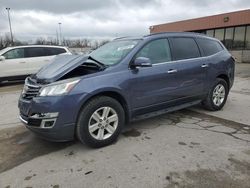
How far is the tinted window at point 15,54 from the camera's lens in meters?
10.8

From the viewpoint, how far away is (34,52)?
1120cm

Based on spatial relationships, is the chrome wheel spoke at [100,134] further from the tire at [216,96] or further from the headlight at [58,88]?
the tire at [216,96]

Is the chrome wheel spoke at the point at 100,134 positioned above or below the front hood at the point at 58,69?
below

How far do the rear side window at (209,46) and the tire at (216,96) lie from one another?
66 centimetres

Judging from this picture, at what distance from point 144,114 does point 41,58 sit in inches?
323

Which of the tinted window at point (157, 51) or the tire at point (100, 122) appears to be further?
the tinted window at point (157, 51)

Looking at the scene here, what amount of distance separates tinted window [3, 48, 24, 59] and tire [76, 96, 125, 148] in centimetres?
849

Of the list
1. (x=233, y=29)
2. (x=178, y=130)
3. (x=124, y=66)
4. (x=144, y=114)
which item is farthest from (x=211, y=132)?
(x=233, y=29)

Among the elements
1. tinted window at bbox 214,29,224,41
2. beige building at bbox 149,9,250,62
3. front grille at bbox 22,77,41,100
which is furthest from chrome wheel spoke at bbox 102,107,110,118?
tinted window at bbox 214,29,224,41

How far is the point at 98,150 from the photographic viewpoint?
12.4ft

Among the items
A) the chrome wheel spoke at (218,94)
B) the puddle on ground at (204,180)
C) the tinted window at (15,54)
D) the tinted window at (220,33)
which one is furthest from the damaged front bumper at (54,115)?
the tinted window at (220,33)

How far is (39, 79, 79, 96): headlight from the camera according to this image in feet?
11.4

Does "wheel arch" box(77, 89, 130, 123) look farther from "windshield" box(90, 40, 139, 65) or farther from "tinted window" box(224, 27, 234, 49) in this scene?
"tinted window" box(224, 27, 234, 49)

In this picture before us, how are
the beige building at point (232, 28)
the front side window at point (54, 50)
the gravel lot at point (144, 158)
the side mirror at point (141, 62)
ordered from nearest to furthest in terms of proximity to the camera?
the gravel lot at point (144, 158), the side mirror at point (141, 62), the front side window at point (54, 50), the beige building at point (232, 28)
